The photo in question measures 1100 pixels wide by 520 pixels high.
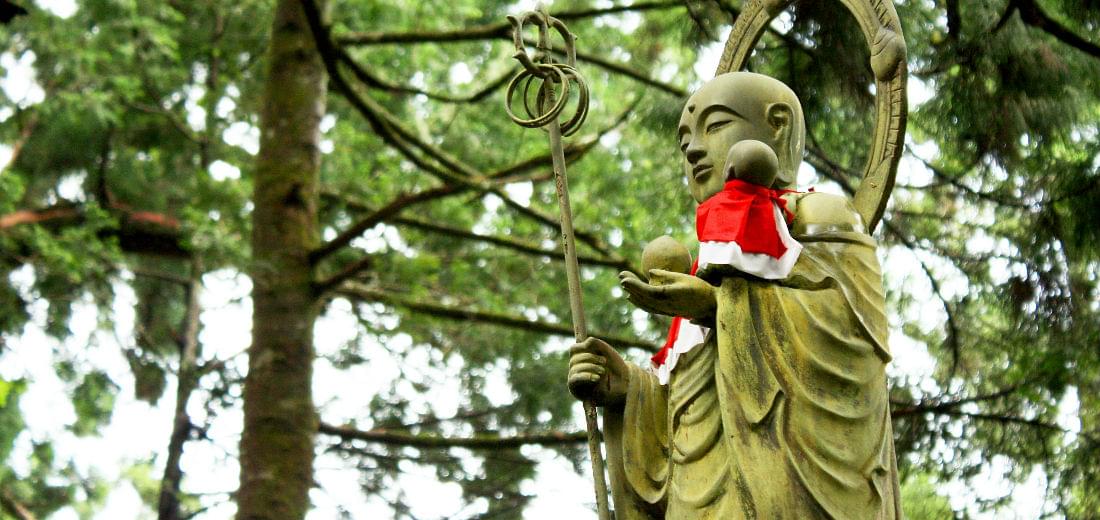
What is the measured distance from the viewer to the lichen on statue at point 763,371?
419 cm

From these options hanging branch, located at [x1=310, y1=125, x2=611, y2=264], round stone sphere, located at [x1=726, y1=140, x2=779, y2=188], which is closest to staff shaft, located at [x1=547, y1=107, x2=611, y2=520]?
round stone sphere, located at [x1=726, y1=140, x2=779, y2=188]

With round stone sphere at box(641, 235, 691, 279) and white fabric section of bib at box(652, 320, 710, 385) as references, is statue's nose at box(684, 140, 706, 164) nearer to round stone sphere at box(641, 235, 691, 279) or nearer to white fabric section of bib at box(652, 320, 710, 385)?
round stone sphere at box(641, 235, 691, 279)

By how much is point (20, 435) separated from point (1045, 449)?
1077 cm

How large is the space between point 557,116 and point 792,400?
1.29 meters

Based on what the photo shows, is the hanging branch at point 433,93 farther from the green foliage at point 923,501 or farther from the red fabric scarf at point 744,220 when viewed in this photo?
the red fabric scarf at point 744,220

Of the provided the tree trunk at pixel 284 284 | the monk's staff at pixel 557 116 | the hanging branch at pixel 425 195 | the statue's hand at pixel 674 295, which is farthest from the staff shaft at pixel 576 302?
the tree trunk at pixel 284 284

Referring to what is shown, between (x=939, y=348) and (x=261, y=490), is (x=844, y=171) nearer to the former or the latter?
(x=939, y=348)

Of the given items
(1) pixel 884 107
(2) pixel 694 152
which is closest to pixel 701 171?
(2) pixel 694 152

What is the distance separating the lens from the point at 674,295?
14.3 feet

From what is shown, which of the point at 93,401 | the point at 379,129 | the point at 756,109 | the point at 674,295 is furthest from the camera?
the point at 93,401

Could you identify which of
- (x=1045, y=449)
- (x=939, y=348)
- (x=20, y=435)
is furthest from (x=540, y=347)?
(x=20, y=435)

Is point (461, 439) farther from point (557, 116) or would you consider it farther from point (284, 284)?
point (557, 116)

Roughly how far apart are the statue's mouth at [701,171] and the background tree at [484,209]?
3.08 metres

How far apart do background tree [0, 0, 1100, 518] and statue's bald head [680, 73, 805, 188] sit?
288 cm
